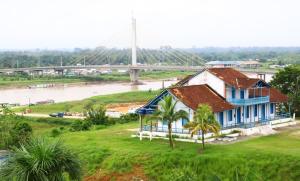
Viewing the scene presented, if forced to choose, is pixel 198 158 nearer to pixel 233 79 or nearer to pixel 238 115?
pixel 238 115

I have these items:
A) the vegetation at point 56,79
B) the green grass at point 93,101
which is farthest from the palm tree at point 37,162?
the vegetation at point 56,79

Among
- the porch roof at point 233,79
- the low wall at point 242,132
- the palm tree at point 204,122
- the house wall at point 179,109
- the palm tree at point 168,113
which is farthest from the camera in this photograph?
the porch roof at point 233,79

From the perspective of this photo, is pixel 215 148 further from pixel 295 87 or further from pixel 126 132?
pixel 295 87

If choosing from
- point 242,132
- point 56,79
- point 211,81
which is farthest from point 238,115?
point 56,79

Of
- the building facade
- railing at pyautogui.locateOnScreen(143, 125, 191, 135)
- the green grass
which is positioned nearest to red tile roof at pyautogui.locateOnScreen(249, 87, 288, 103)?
the building facade

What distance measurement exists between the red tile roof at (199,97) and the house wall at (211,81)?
15.3 inches

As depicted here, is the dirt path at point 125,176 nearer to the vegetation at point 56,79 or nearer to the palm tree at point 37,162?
the palm tree at point 37,162

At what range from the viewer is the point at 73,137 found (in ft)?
93.7

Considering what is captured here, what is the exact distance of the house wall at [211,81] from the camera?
1102 inches

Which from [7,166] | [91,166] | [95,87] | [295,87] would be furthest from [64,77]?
[7,166]

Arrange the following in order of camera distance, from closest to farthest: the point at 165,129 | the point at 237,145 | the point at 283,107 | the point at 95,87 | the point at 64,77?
the point at 237,145
the point at 165,129
the point at 283,107
the point at 95,87
the point at 64,77

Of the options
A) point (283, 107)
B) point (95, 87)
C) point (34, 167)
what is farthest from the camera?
point (95, 87)

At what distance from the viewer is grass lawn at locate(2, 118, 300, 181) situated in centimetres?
2034

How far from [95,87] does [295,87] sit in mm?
61937
